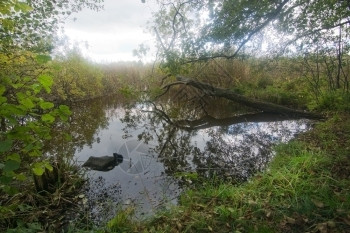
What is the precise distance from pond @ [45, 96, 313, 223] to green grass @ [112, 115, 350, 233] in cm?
52

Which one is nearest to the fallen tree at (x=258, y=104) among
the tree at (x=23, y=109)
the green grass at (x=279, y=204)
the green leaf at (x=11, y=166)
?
the green grass at (x=279, y=204)

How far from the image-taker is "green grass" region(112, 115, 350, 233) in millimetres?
2855

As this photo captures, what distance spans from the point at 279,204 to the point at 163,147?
4.17m

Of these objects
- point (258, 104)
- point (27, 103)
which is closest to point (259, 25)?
point (258, 104)

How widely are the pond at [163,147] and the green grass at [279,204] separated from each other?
525mm

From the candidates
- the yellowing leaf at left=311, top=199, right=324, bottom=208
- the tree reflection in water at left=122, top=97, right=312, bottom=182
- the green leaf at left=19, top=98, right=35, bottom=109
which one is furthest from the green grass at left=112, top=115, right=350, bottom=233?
the green leaf at left=19, top=98, right=35, bottom=109

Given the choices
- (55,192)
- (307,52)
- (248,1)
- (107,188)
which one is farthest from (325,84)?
(55,192)

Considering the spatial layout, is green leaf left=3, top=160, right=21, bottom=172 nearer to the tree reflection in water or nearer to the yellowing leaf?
the yellowing leaf

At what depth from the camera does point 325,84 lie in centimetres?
1008

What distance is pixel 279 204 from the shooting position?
326 cm

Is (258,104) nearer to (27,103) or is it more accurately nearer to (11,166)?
(27,103)

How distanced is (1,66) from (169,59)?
4874mm

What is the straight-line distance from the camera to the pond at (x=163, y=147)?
449 centimetres

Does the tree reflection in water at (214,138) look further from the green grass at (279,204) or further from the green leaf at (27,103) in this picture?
the green leaf at (27,103)
